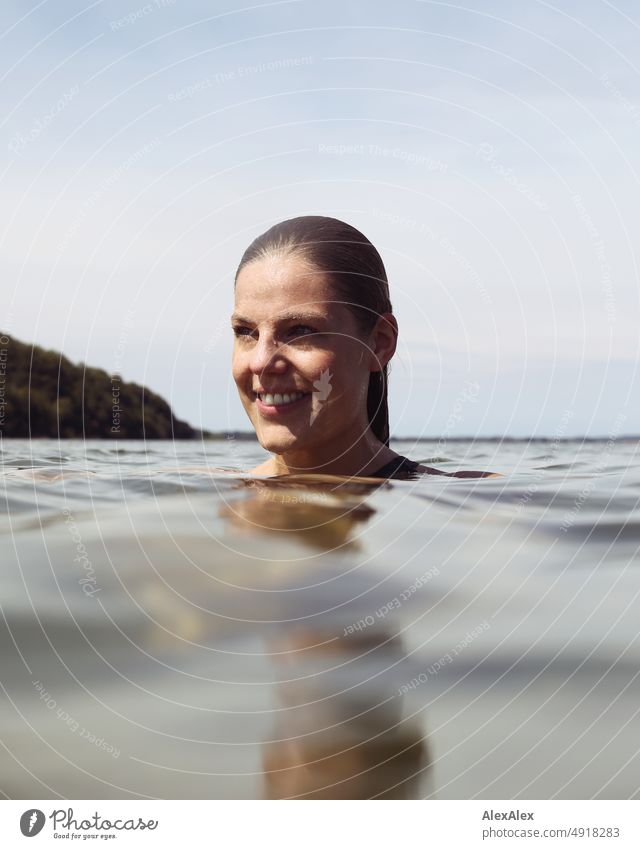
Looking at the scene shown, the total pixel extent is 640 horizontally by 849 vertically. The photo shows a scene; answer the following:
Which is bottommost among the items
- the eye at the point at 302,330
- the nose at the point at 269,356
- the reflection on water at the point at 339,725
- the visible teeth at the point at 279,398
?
the reflection on water at the point at 339,725

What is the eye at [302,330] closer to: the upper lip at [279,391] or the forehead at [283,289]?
the forehead at [283,289]

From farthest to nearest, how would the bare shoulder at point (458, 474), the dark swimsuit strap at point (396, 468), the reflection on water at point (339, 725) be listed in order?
the bare shoulder at point (458, 474)
the dark swimsuit strap at point (396, 468)
the reflection on water at point (339, 725)

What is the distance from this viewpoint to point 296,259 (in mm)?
4648

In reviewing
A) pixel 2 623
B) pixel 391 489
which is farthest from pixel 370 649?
pixel 391 489

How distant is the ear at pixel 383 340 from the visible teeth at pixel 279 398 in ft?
1.86

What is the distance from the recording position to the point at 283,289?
4.54m

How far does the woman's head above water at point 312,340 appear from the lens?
14.9 feet

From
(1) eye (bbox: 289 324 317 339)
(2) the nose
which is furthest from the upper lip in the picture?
(1) eye (bbox: 289 324 317 339)

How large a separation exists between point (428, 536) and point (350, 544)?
0.46m

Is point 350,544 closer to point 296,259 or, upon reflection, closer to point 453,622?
point 453,622

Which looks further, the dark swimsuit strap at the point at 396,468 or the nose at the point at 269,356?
the dark swimsuit strap at the point at 396,468

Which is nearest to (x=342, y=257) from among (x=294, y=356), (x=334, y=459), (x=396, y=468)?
(x=294, y=356)
